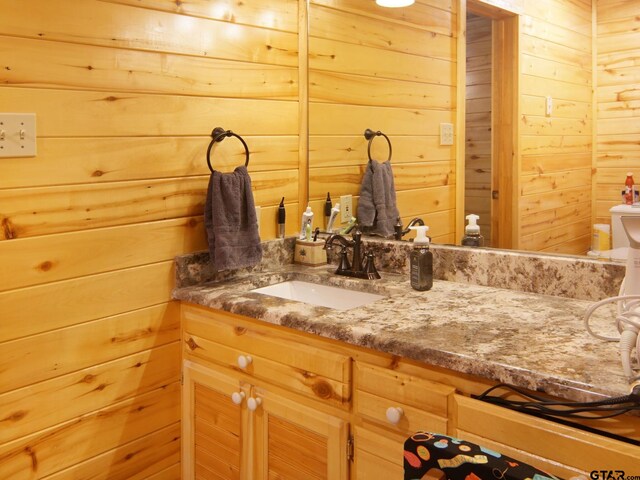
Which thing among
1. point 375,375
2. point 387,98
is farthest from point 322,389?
point 387,98

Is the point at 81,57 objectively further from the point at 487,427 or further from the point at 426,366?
the point at 487,427

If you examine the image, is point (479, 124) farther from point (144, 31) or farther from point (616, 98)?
point (144, 31)

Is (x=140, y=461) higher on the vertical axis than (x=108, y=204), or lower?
lower

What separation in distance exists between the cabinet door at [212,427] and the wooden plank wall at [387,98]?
0.80 metres

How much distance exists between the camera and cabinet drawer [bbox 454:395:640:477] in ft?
3.22

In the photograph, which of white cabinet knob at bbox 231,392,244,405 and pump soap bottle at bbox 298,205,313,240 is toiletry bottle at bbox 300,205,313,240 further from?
white cabinet knob at bbox 231,392,244,405

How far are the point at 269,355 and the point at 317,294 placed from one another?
457 mm

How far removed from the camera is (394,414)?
128 cm

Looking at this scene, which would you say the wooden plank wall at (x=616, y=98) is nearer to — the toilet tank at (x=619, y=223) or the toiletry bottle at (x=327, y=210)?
the toilet tank at (x=619, y=223)

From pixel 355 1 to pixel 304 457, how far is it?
5.28 feet

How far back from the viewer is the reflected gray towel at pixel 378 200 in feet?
6.79

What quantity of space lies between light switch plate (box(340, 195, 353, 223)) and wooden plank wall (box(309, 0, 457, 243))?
0.02 m

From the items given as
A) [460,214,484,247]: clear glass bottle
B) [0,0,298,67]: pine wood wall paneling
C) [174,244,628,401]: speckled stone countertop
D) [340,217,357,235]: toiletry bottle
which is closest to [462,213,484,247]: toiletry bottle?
[460,214,484,247]: clear glass bottle

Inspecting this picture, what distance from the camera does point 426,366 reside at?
125cm
